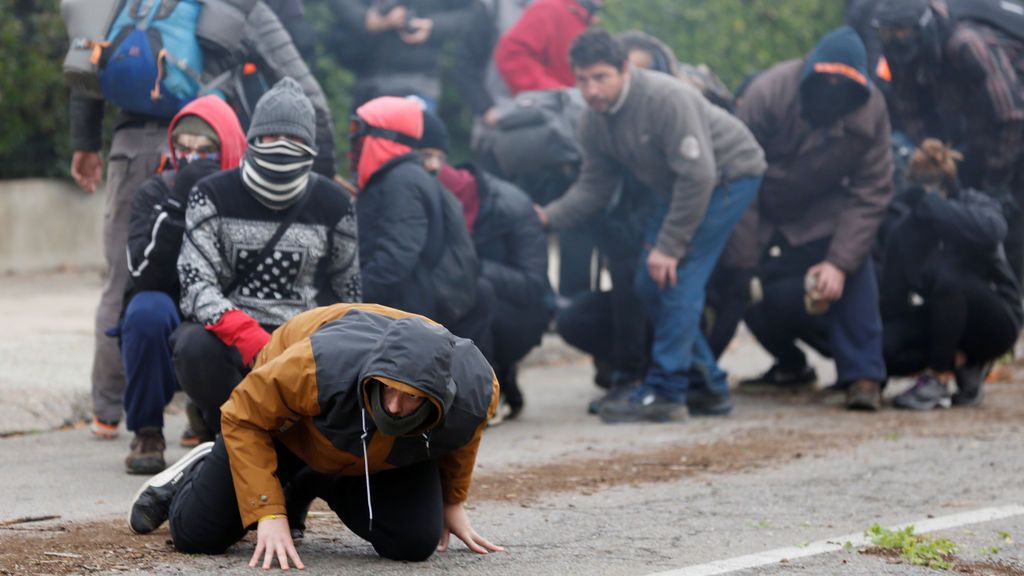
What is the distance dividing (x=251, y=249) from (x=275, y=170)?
0.32 m

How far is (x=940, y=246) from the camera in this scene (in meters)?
9.49

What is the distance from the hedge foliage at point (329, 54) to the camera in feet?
40.6

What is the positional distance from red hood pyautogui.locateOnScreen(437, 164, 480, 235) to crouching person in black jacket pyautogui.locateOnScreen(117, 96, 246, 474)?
1732 millimetres

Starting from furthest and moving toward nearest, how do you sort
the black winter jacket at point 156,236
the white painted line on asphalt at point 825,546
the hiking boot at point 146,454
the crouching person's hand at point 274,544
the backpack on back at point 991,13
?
the backpack on back at point 991,13 → the hiking boot at point 146,454 → the black winter jacket at point 156,236 → the white painted line on asphalt at point 825,546 → the crouching person's hand at point 274,544

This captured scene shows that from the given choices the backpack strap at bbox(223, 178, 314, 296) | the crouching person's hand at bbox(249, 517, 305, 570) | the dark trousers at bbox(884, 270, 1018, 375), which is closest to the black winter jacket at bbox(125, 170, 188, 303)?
the backpack strap at bbox(223, 178, 314, 296)

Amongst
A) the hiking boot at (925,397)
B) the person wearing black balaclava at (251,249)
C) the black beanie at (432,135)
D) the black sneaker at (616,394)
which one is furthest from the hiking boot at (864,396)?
the person wearing black balaclava at (251,249)

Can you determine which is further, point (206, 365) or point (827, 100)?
point (827, 100)

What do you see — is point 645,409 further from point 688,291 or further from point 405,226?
point 405,226

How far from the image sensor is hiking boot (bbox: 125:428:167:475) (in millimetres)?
6789

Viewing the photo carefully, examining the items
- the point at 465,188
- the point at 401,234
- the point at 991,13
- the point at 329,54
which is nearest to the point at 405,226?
the point at 401,234

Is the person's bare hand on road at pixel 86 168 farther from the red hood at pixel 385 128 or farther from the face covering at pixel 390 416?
the face covering at pixel 390 416

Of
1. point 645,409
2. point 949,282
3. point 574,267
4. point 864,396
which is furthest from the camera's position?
point 574,267

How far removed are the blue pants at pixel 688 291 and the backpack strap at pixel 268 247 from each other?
2904mm

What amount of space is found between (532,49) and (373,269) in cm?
383
